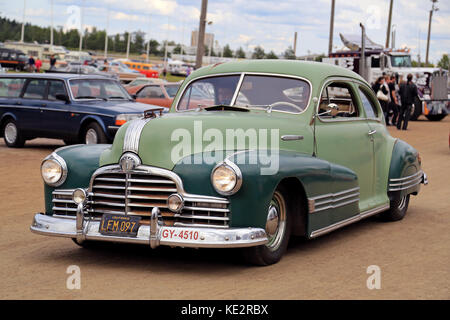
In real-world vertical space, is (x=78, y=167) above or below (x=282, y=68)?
below

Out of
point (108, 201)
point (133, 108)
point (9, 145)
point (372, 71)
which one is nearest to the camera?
point (108, 201)

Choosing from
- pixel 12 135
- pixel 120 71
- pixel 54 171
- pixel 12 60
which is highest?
pixel 12 60

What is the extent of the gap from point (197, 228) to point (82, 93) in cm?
1083

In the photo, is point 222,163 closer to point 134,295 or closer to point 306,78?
point 134,295

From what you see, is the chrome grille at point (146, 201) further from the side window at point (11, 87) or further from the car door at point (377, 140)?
the side window at point (11, 87)

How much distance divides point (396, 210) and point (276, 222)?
2.92 m

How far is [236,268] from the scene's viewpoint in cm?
584

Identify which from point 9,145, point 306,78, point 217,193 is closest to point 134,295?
point 217,193

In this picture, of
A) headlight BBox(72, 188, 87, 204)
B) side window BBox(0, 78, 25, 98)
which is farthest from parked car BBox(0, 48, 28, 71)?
headlight BBox(72, 188, 87, 204)

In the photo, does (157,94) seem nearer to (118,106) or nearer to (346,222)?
(118,106)

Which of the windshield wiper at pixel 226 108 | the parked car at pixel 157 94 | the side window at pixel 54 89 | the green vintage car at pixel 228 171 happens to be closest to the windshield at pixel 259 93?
the green vintage car at pixel 228 171

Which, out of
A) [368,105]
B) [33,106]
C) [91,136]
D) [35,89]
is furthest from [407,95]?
[368,105]

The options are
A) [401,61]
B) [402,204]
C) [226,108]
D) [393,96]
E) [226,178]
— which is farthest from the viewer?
[401,61]

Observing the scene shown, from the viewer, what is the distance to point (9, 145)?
16.8 m
